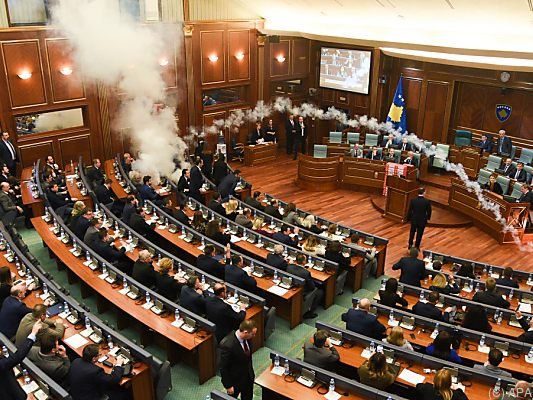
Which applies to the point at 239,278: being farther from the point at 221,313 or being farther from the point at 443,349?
the point at 443,349

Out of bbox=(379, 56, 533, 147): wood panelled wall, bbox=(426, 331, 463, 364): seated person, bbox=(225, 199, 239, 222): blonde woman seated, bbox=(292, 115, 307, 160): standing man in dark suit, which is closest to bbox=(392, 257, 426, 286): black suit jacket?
bbox=(426, 331, 463, 364): seated person

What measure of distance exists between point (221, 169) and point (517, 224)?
7.19 meters

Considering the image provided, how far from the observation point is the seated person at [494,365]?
5.59 m

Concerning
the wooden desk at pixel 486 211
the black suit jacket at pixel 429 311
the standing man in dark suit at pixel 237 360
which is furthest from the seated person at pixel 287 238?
the wooden desk at pixel 486 211

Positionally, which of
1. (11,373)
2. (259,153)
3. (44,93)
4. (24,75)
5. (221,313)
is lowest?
(259,153)

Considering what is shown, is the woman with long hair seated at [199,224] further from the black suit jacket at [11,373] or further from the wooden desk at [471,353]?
the black suit jacket at [11,373]

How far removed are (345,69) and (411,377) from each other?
46.9ft

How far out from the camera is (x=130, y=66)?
594 inches

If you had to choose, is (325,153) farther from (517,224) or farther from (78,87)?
(78,87)

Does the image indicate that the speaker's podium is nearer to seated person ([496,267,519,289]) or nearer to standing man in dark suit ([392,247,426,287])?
standing man in dark suit ([392,247,426,287])

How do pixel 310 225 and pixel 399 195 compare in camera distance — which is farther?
pixel 399 195

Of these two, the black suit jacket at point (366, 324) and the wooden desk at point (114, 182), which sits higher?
the black suit jacket at point (366, 324)

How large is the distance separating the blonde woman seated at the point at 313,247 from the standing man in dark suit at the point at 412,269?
4.85ft

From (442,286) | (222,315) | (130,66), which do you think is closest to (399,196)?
(442,286)
